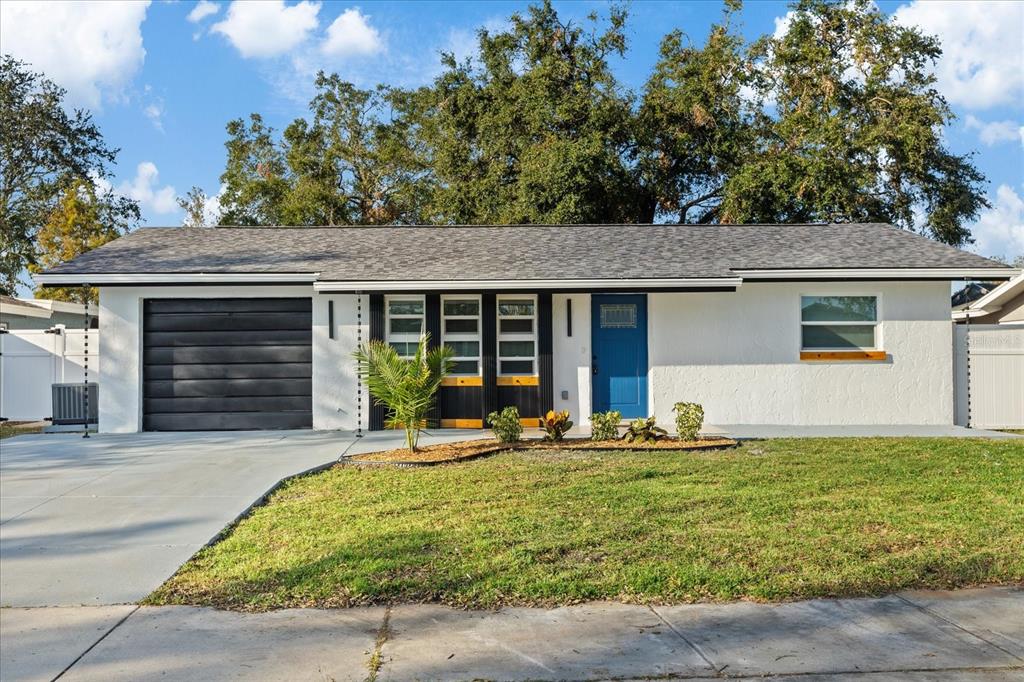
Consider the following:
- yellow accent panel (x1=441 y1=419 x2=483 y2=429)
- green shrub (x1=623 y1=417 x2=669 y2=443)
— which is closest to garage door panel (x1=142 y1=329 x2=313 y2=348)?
yellow accent panel (x1=441 y1=419 x2=483 y2=429)

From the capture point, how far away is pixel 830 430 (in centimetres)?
1352

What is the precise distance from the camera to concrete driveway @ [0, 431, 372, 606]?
235 inches

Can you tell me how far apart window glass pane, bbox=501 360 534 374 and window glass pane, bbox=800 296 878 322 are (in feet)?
16.2

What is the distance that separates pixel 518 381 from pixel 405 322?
2.25m

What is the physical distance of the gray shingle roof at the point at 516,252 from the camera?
14.0 m

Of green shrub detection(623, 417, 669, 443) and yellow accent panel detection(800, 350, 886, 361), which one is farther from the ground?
yellow accent panel detection(800, 350, 886, 361)

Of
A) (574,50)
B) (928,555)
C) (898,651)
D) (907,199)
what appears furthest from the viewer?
(574,50)

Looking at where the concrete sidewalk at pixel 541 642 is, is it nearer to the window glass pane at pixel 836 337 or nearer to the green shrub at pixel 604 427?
the green shrub at pixel 604 427

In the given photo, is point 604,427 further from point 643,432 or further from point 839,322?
point 839,322

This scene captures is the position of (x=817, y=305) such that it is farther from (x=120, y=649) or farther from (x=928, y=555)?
(x=120, y=649)

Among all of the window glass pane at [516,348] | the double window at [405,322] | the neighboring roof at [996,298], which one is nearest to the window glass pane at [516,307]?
the window glass pane at [516,348]

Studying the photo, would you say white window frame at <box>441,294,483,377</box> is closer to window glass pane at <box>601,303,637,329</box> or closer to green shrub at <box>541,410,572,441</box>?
window glass pane at <box>601,303,637,329</box>

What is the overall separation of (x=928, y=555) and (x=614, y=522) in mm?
2431

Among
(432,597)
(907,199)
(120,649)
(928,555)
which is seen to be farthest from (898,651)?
(907,199)
